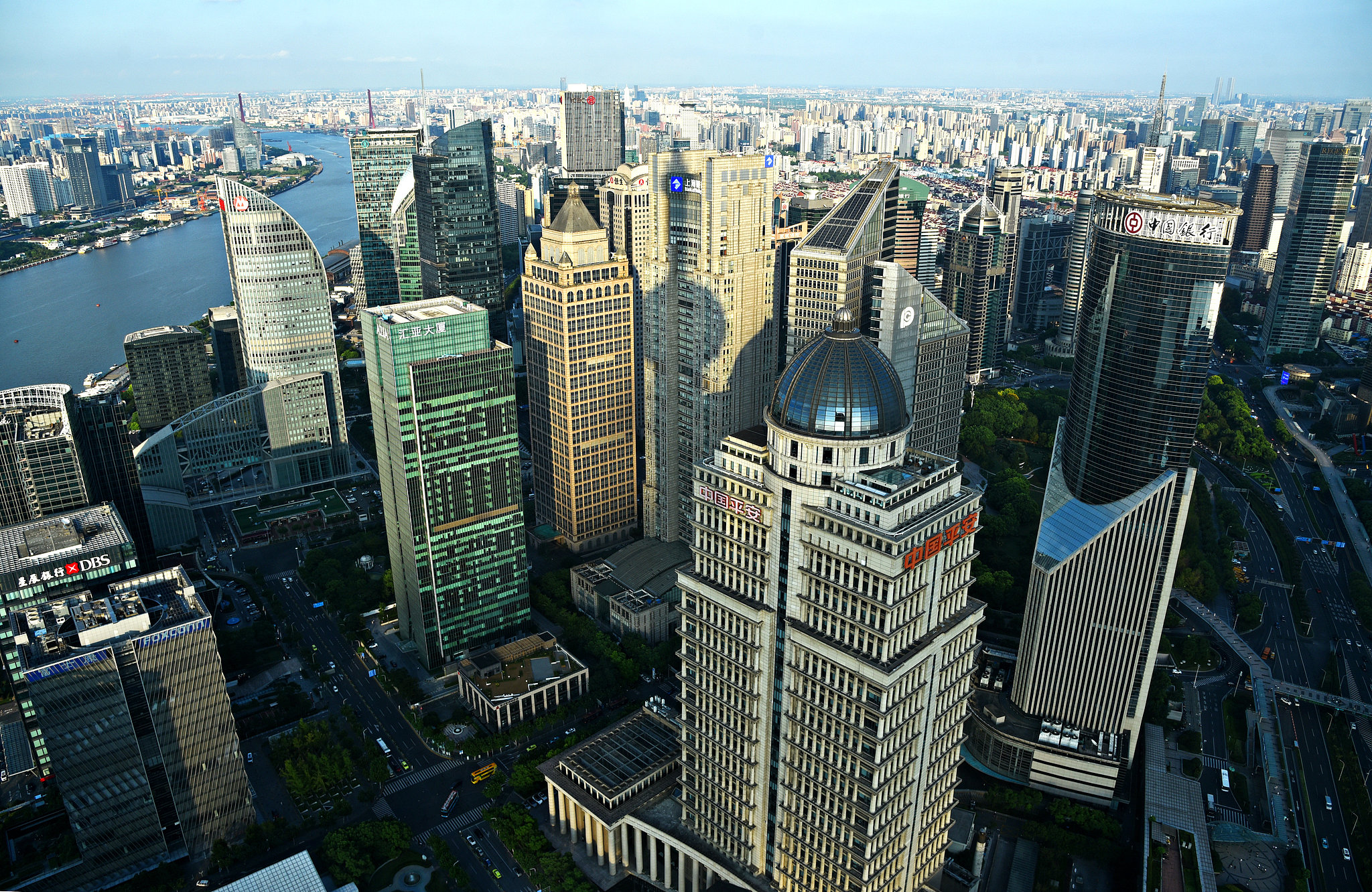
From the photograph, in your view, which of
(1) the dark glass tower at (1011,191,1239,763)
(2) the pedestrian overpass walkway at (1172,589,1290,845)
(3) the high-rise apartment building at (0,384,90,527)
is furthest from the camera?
(3) the high-rise apartment building at (0,384,90,527)

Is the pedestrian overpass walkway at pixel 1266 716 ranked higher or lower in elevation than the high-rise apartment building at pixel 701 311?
Result: lower

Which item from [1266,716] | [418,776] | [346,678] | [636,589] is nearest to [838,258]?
[636,589]

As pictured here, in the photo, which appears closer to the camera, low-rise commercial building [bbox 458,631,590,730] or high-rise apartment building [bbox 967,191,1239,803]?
high-rise apartment building [bbox 967,191,1239,803]

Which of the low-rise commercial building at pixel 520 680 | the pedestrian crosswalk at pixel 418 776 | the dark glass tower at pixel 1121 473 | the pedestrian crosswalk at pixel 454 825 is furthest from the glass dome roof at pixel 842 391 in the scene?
the pedestrian crosswalk at pixel 418 776

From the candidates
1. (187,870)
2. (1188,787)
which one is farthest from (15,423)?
(1188,787)

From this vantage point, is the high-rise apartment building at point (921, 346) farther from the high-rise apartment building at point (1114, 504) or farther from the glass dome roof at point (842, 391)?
the glass dome roof at point (842, 391)

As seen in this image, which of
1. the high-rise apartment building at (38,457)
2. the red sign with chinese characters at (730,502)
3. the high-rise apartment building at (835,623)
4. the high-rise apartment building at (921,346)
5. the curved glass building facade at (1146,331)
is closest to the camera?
the high-rise apartment building at (835,623)

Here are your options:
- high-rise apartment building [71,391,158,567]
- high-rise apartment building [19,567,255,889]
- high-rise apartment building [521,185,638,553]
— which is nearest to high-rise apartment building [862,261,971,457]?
high-rise apartment building [521,185,638,553]

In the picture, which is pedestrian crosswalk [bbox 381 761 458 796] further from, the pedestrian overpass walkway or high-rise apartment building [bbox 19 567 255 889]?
the pedestrian overpass walkway
